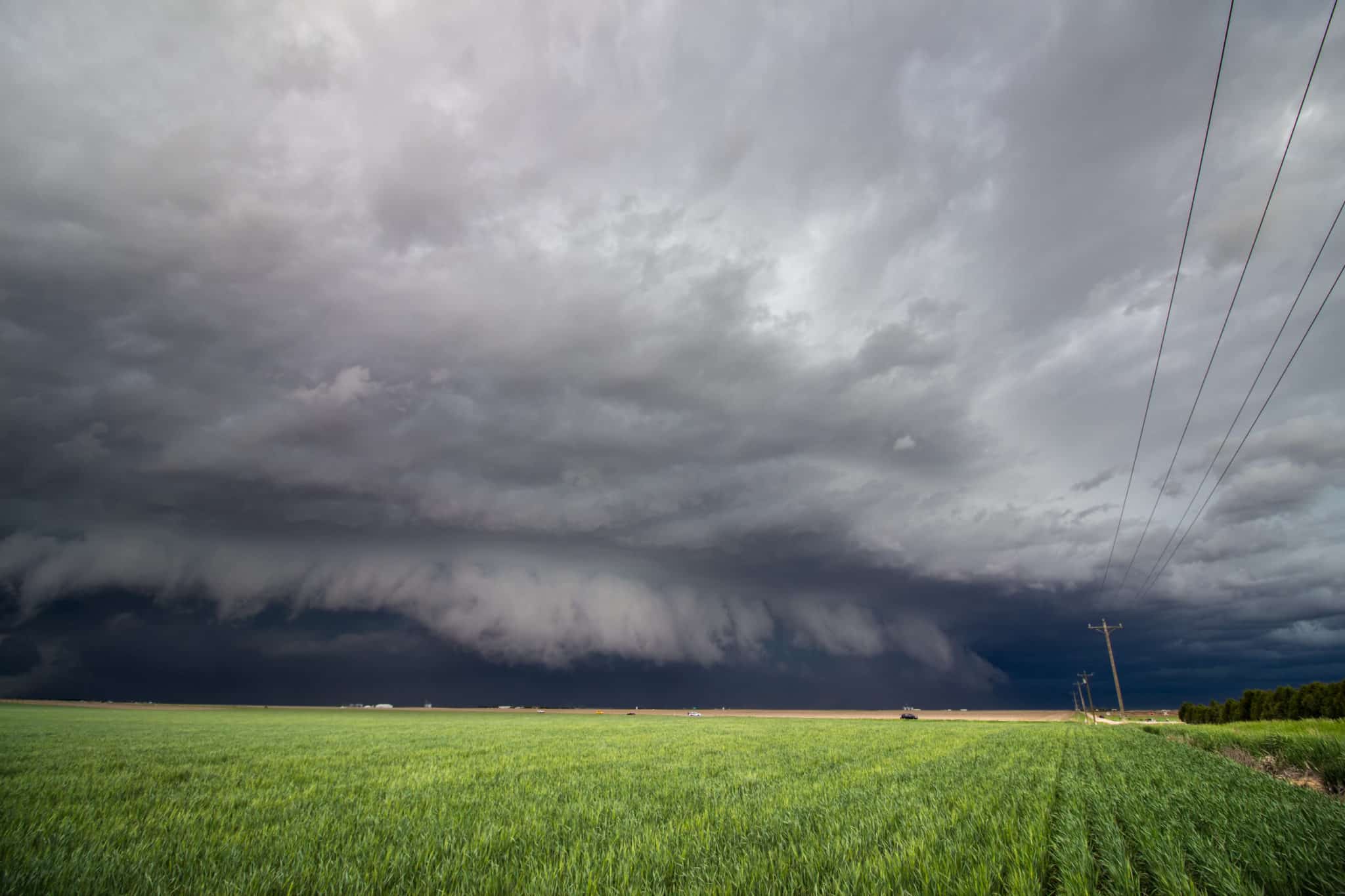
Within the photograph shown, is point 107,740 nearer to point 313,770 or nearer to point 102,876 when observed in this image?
point 313,770

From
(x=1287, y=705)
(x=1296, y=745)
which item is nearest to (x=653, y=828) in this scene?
(x=1296, y=745)

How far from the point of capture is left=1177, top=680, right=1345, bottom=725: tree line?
132ft

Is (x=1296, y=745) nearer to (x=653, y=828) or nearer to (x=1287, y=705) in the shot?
(x=653, y=828)

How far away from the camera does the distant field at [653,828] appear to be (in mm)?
6809

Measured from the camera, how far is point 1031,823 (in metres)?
9.92

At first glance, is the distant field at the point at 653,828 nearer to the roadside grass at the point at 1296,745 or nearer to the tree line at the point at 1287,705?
the roadside grass at the point at 1296,745

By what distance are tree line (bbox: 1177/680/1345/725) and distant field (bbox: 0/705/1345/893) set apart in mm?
34048

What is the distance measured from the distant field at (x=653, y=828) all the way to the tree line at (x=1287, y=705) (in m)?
34.0

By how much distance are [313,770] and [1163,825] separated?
21.1m

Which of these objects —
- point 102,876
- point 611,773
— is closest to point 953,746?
point 611,773

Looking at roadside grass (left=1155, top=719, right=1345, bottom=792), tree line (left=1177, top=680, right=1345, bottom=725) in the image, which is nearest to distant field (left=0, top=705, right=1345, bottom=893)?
roadside grass (left=1155, top=719, right=1345, bottom=792)

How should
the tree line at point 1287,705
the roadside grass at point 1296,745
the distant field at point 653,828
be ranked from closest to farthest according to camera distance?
the distant field at point 653,828 → the roadside grass at point 1296,745 → the tree line at point 1287,705

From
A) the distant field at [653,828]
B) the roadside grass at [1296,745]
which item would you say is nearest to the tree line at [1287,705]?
the roadside grass at [1296,745]

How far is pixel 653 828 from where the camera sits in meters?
9.68
